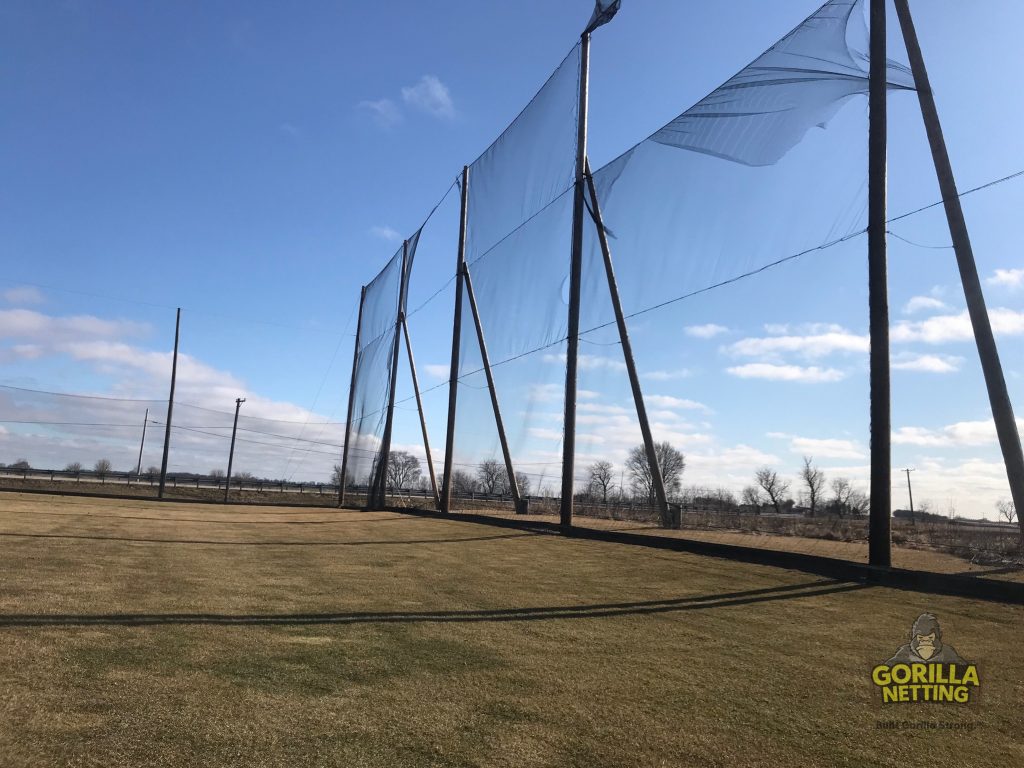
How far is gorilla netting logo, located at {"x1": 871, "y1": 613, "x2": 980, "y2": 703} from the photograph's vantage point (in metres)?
3.09

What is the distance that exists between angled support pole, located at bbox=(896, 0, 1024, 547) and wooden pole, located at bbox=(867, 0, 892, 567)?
53cm

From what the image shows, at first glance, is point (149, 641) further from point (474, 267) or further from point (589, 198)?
point (474, 267)

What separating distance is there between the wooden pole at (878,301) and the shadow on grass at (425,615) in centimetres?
110

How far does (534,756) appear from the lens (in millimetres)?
2332

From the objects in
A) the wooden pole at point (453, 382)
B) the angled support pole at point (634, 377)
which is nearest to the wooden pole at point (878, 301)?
the angled support pole at point (634, 377)

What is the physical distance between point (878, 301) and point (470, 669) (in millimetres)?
5780

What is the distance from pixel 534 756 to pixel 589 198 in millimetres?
11830

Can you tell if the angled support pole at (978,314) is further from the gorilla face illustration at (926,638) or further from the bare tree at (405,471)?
the bare tree at (405,471)

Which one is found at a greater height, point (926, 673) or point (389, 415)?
point (389, 415)

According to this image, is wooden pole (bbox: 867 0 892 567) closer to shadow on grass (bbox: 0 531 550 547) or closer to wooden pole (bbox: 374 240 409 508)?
shadow on grass (bbox: 0 531 550 547)

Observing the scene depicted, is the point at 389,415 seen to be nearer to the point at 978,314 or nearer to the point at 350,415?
the point at 350,415

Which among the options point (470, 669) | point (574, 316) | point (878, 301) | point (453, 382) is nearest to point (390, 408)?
point (453, 382)

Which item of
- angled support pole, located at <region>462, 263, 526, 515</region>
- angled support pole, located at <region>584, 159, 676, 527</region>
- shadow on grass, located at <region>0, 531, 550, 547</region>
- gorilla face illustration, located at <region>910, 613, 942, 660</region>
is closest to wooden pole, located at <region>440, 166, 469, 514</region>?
angled support pole, located at <region>462, 263, 526, 515</region>

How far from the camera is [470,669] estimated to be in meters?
3.31
